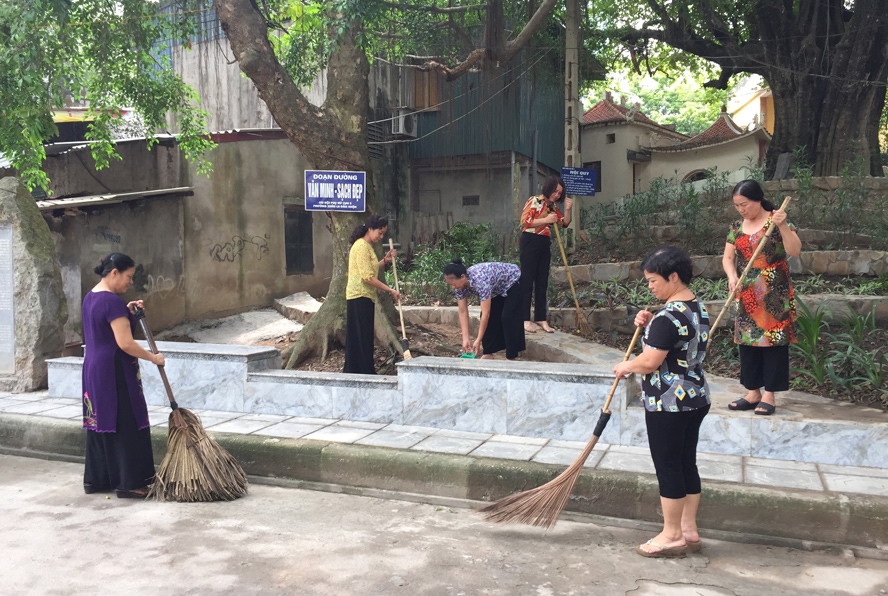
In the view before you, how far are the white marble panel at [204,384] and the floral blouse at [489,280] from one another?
6.74ft

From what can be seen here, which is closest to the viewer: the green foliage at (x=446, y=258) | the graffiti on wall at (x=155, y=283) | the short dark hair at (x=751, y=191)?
the short dark hair at (x=751, y=191)

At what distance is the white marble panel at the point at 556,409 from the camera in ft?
16.8

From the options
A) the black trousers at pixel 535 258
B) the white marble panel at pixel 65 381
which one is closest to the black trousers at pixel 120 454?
the white marble panel at pixel 65 381

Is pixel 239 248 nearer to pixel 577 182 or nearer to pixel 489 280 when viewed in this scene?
pixel 577 182

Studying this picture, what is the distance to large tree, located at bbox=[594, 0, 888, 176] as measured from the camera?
471 inches

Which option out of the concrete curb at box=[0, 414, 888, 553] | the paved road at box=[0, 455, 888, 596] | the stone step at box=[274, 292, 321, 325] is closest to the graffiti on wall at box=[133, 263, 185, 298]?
the stone step at box=[274, 292, 321, 325]

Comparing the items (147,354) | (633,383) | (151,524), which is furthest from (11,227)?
(633,383)

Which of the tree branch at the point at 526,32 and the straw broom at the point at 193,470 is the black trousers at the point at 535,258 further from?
the straw broom at the point at 193,470

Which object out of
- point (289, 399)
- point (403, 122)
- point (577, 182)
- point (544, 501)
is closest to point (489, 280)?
point (289, 399)

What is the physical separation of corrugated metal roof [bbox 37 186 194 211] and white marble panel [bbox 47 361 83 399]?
8.14 ft

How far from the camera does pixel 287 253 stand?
42.5ft

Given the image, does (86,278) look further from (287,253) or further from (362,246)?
(362,246)

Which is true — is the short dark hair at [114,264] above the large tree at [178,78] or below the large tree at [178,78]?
below

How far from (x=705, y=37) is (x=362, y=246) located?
10580 mm
